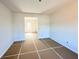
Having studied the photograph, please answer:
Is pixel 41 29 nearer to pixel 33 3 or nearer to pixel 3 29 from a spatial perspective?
pixel 33 3

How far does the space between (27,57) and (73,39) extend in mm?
2270

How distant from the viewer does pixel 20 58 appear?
124 inches

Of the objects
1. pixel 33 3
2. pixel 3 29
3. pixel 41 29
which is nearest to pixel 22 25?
pixel 41 29

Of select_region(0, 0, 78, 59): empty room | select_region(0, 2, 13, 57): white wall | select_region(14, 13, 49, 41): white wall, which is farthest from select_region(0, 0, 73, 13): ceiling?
select_region(14, 13, 49, 41): white wall

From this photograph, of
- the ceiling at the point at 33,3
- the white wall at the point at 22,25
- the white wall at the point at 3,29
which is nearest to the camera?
the white wall at the point at 3,29

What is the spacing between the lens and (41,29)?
7324 millimetres

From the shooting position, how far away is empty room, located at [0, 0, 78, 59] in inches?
137

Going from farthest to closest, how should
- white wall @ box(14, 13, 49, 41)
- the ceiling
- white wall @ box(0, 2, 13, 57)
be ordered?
white wall @ box(14, 13, 49, 41)
the ceiling
white wall @ box(0, 2, 13, 57)

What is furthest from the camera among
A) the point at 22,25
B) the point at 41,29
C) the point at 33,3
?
the point at 41,29

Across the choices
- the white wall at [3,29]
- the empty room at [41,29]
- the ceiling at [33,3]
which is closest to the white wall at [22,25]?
the empty room at [41,29]

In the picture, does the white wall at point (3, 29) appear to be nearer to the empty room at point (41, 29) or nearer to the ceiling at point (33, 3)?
the empty room at point (41, 29)

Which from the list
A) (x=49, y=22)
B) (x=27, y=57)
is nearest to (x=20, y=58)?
(x=27, y=57)

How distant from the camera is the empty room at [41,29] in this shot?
11.4ft

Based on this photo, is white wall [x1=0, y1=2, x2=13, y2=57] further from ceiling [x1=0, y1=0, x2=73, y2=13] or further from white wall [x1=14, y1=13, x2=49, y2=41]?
white wall [x1=14, y1=13, x2=49, y2=41]
